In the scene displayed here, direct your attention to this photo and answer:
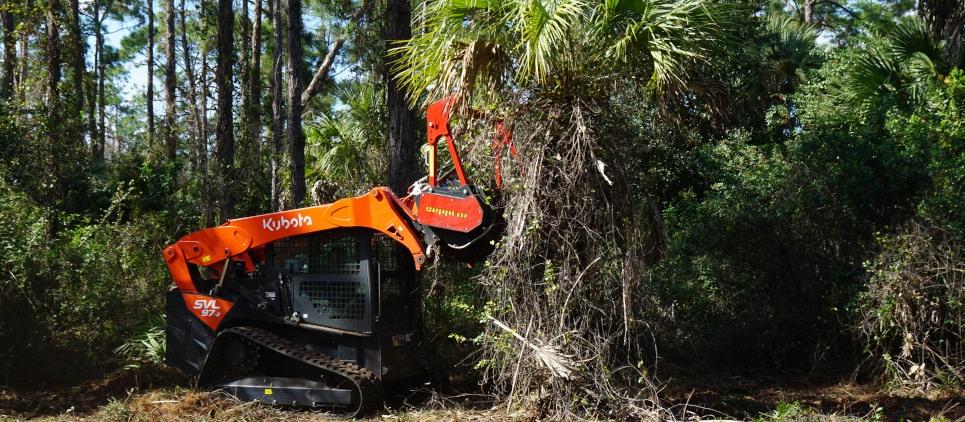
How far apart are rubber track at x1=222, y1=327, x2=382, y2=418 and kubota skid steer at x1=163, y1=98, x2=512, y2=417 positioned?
0.04ft

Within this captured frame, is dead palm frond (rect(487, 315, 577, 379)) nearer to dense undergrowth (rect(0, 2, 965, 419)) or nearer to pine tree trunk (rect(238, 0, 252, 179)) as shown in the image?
dense undergrowth (rect(0, 2, 965, 419))

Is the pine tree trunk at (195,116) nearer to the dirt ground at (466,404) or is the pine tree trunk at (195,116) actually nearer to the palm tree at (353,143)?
the palm tree at (353,143)

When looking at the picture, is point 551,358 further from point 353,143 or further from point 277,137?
point 277,137

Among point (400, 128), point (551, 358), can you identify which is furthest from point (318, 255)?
point (400, 128)

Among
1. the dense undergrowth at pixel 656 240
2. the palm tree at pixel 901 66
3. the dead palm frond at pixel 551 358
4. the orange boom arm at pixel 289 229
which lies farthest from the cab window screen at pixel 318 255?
the palm tree at pixel 901 66

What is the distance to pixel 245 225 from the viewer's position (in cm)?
829

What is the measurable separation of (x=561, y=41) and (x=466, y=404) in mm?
3540

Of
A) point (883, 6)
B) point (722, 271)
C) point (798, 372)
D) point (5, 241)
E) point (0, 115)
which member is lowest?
point (798, 372)

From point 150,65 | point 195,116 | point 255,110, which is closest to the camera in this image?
point 255,110

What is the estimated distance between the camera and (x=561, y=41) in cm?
688

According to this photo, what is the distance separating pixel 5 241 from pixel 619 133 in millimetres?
7335

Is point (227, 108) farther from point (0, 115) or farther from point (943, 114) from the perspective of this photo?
point (943, 114)

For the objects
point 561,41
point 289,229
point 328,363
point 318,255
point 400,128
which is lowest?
point 328,363

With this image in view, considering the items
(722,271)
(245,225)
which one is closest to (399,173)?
(245,225)
